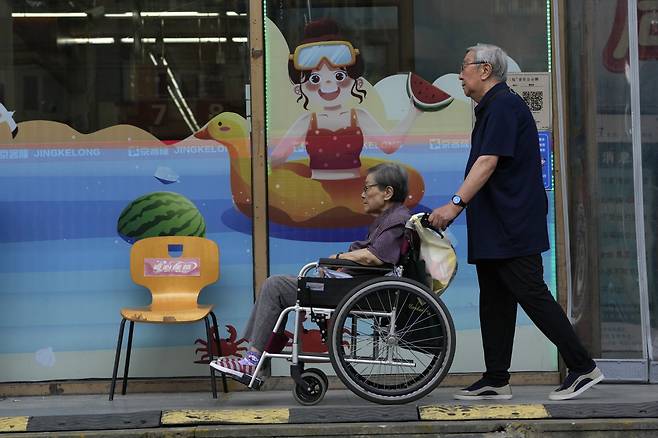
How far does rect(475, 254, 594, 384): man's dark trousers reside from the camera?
521 cm

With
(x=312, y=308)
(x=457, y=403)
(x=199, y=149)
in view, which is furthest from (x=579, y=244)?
→ (x=199, y=149)

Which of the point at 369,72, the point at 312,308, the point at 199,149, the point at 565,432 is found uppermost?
the point at 369,72

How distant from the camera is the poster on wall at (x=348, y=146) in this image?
6273 mm

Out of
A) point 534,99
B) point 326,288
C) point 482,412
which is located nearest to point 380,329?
point 326,288

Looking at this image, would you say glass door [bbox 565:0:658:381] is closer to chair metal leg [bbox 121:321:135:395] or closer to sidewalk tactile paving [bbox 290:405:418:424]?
sidewalk tactile paving [bbox 290:405:418:424]

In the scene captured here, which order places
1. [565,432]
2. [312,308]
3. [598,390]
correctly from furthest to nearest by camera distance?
[598,390] → [312,308] → [565,432]

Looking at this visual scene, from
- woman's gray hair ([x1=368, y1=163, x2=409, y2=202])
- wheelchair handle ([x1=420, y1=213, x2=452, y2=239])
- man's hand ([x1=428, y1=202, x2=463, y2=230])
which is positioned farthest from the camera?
woman's gray hair ([x1=368, y1=163, x2=409, y2=202])

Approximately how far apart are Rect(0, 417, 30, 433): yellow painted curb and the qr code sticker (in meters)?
3.46

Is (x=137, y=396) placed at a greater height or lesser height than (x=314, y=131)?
lesser

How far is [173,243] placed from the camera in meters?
6.17

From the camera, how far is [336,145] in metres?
6.31

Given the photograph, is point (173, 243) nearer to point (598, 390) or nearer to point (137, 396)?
point (137, 396)

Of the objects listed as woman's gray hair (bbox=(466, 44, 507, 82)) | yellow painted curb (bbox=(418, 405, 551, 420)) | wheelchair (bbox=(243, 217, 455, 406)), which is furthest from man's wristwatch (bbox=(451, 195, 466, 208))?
yellow painted curb (bbox=(418, 405, 551, 420))

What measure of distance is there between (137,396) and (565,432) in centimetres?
257
